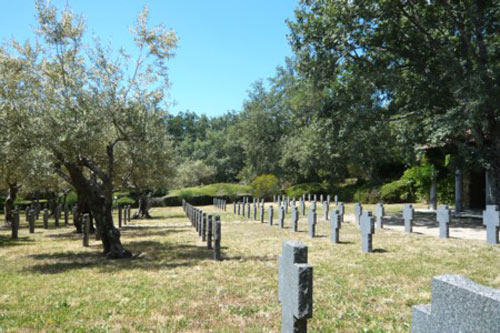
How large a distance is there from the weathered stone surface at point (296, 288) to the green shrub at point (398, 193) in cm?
2991

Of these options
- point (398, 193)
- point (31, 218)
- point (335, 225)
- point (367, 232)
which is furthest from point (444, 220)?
point (398, 193)

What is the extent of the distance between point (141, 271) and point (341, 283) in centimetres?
436

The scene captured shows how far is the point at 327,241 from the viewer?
12.2 meters

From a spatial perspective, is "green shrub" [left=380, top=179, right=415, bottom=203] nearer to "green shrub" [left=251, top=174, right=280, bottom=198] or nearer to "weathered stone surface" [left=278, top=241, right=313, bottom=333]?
"green shrub" [left=251, top=174, right=280, bottom=198]

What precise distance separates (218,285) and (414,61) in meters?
15.4

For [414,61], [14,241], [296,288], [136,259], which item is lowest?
[14,241]

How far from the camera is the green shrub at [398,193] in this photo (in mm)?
31094

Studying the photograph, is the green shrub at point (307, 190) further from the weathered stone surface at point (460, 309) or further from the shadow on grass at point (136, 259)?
the weathered stone surface at point (460, 309)

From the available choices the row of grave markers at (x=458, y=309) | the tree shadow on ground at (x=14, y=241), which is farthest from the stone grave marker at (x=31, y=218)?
the row of grave markers at (x=458, y=309)

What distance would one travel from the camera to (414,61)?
17672mm

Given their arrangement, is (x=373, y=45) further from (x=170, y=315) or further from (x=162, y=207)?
(x=162, y=207)

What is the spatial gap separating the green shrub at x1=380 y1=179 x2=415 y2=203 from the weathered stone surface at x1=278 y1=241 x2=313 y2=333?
29.9 m

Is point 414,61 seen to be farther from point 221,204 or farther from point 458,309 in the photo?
point 221,204

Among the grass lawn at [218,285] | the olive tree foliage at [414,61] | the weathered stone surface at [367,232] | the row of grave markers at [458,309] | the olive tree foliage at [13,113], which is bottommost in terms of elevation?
the grass lawn at [218,285]
